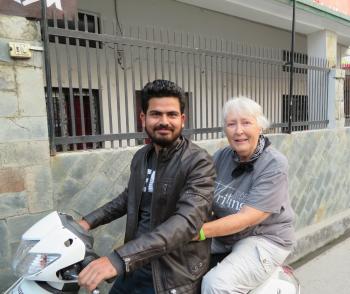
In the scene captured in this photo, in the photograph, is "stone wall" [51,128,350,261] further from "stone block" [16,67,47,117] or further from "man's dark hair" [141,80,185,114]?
"man's dark hair" [141,80,185,114]

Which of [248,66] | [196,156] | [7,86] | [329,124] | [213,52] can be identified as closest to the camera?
[196,156]

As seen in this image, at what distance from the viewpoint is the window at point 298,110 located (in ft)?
18.2

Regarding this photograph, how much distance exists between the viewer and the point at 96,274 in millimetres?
→ 1404

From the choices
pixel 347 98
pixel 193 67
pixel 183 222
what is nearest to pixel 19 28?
pixel 183 222

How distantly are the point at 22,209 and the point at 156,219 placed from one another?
130 cm

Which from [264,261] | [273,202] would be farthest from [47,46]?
[264,261]

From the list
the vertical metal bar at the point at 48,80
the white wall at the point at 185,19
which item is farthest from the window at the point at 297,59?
the vertical metal bar at the point at 48,80

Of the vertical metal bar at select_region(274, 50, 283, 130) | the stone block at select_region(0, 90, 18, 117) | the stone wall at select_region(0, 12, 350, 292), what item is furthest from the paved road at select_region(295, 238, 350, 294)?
the stone block at select_region(0, 90, 18, 117)

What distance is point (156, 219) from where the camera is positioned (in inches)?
71.2

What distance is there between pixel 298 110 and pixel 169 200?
4606mm

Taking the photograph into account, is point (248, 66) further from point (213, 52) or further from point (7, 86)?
point (7, 86)

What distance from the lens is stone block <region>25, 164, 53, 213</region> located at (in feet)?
8.82

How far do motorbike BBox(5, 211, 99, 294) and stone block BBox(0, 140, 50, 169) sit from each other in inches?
44.7

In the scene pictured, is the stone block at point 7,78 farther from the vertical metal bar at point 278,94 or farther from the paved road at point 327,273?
the vertical metal bar at point 278,94
